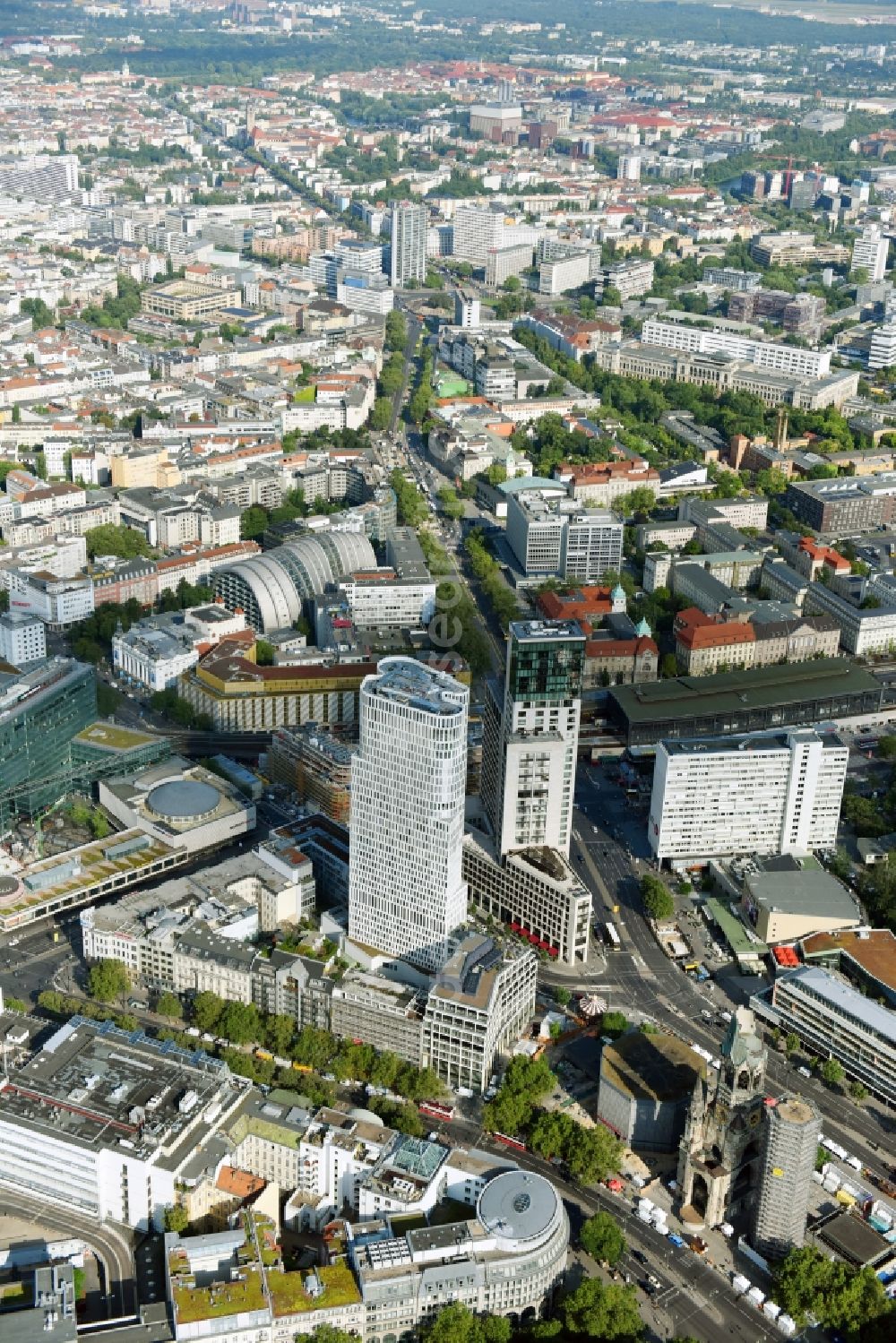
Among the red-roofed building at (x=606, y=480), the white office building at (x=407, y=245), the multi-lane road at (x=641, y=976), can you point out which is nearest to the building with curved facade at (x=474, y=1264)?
the multi-lane road at (x=641, y=976)

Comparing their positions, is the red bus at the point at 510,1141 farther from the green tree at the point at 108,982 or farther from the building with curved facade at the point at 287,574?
the building with curved facade at the point at 287,574

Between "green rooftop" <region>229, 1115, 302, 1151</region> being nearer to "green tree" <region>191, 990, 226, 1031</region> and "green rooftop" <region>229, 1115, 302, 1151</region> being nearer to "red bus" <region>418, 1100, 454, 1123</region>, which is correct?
"red bus" <region>418, 1100, 454, 1123</region>

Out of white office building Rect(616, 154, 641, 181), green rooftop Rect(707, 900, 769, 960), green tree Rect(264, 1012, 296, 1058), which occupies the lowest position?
green rooftop Rect(707, 900, 769, 960)

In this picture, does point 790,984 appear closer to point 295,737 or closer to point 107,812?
point 295,737

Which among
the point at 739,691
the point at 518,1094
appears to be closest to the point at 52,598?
the point at 739,691

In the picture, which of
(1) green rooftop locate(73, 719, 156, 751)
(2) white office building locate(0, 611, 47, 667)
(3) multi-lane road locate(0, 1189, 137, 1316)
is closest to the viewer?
(3) multi-lane road locate(0, 1189, 137, 1316)

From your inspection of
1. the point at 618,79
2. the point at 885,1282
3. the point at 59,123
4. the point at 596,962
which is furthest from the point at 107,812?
the point at 618,79

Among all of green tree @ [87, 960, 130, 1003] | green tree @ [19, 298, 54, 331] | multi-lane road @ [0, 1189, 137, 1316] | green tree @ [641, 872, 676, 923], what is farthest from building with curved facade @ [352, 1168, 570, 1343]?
green tree @ [19, 298, 54, 331]
